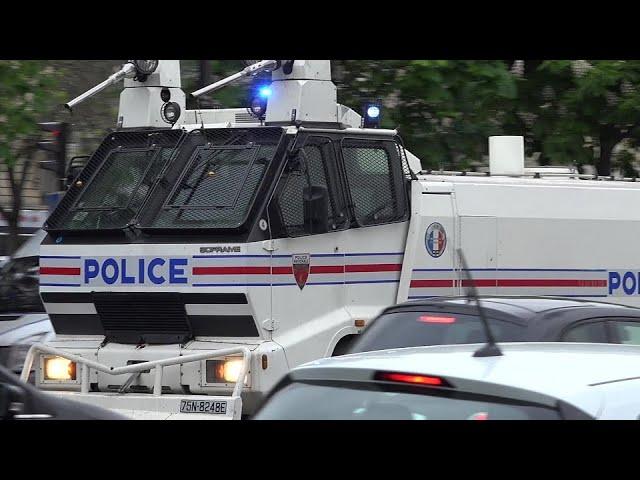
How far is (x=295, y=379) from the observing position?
4.94 m

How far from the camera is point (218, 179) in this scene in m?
10.1

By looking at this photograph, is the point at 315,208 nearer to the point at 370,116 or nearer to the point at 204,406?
the point at 370,116

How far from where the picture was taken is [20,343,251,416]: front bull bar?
945cm

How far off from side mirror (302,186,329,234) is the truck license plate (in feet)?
5.22

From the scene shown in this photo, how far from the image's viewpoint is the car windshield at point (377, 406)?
14.0 feet

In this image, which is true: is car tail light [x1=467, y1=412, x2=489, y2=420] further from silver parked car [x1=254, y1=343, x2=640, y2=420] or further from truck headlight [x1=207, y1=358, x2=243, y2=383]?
truck headlight [x1=207, y1=358, x2=243, y2=383]

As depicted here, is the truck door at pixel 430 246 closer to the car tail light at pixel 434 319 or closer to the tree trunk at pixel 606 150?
the car tail light at pixel 434 319

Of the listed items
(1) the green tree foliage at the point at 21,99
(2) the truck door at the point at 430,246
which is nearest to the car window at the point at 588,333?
(2) the truck door at the point at 430,246

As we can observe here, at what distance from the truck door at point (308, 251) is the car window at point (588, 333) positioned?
3273 mm

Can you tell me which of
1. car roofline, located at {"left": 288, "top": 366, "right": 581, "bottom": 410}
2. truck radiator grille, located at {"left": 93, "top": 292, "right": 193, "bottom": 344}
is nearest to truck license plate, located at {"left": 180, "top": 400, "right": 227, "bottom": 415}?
truck radiator grille, located at {"left": 93, "top": 292, "right": 193, "bottom": 344}

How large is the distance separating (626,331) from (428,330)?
46.3 inches

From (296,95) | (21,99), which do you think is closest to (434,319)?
(296,95)
